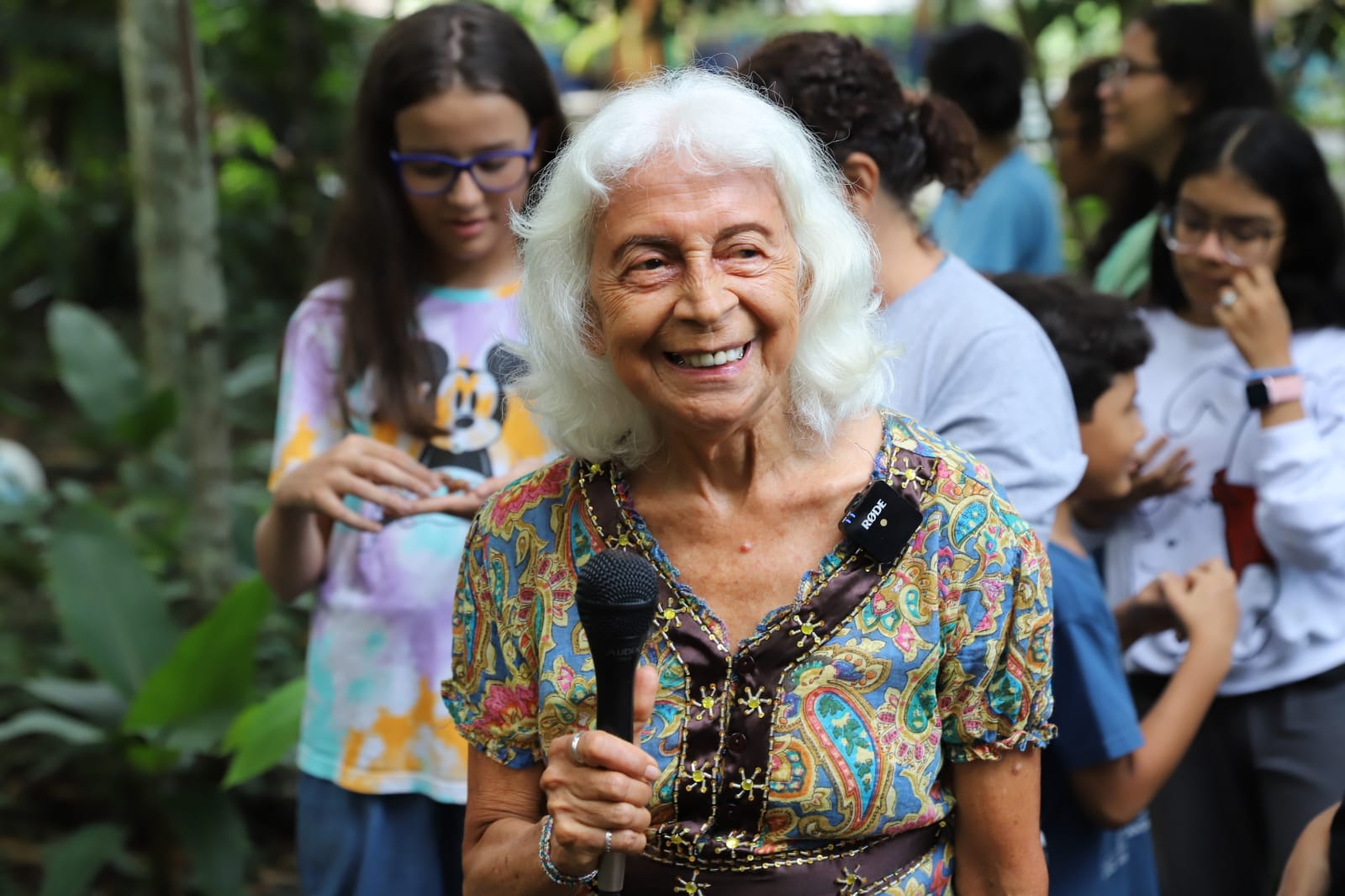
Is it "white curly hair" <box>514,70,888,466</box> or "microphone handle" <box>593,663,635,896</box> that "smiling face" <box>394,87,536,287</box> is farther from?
"microphone handle" <box>593,663,635,896</box>

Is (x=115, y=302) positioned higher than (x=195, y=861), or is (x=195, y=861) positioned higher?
(x=115, y=302)

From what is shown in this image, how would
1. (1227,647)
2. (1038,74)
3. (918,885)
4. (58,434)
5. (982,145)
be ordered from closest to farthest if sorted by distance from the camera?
(918,885)
(1227,647)
(982,145)
(1038,74)
(58,434)

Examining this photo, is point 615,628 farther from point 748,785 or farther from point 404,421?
point 404,421

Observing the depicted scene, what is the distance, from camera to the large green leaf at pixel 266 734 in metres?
3.50

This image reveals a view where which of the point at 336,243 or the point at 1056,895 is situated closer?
the point at 1056,895

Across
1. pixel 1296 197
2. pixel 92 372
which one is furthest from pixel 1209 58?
pixel 92 372

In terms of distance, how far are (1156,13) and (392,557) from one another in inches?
109

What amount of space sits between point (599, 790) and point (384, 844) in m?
1.17

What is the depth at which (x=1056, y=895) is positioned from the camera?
2.42m

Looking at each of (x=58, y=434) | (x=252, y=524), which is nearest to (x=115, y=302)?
(x=58, y=434)

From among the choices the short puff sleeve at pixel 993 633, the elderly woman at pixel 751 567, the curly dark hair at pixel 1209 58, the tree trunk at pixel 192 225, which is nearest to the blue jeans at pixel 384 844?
the elderly woman at pixel 751 567

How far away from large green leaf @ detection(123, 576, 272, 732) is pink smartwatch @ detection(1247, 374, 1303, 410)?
253 centimetres

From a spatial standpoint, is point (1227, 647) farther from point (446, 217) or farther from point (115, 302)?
point (115, 302)

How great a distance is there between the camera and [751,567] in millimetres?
1852
